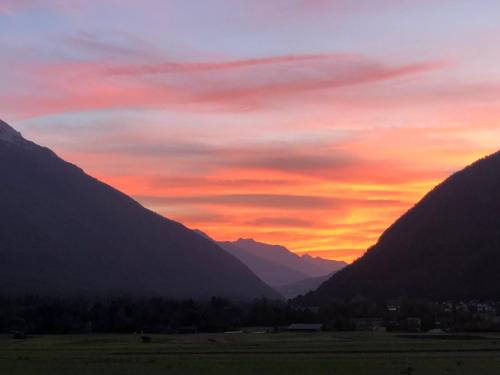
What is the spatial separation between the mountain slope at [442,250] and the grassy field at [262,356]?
77804mm

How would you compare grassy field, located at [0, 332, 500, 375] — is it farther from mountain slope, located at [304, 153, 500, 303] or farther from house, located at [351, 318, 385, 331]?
mountain slope, located at [304, 153, 500, 303]

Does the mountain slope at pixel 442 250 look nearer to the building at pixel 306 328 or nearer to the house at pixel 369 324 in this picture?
the house at pixel 369 324

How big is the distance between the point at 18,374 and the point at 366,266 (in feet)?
474

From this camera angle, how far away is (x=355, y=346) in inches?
2751

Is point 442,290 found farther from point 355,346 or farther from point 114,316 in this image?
point 355,346

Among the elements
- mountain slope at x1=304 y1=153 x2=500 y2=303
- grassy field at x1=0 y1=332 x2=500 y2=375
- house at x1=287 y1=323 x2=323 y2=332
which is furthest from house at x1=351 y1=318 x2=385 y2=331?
mountain slope at x1=304 y1=153 x2=500 y2=303

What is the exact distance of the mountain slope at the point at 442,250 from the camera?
15938 centimetres

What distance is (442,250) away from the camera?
563 ft

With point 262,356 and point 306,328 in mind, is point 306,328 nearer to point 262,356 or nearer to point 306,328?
point 306,328

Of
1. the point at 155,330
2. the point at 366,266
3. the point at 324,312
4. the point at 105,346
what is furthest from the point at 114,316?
the point at 366,266

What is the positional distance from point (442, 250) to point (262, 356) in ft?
383

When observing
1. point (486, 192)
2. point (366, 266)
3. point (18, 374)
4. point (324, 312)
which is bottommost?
point (18, 374)

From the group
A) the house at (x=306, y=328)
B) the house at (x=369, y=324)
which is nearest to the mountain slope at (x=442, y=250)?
the house at (x=369, y=324)

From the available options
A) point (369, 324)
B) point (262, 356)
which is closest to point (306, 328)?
point (369, 324)
